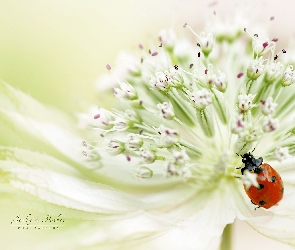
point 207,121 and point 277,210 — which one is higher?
point 207,121

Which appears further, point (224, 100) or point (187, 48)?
point (187, 48)

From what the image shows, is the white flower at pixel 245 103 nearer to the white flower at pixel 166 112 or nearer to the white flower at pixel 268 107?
the white flower at pixel 268 107

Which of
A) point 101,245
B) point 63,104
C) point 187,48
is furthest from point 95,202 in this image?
point 63,104

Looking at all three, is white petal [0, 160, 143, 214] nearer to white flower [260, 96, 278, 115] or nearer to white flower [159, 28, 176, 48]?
white flower [260, 96, 278, 115]

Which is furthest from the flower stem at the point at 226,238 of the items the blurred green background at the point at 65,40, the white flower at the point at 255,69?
the blurred green background at the point at 65,40

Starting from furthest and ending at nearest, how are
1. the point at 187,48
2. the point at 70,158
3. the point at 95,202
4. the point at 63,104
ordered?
the point at 63,104 → the point at 187,48 → the point at 70,158 → the point at 95,202

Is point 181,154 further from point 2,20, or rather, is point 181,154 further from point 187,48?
point 2,20

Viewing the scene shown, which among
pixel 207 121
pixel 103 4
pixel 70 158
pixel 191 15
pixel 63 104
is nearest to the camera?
pixel 207 121
